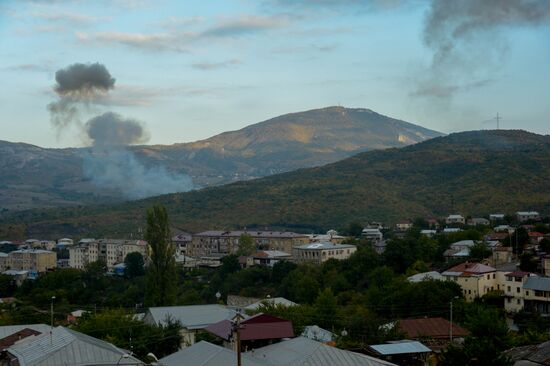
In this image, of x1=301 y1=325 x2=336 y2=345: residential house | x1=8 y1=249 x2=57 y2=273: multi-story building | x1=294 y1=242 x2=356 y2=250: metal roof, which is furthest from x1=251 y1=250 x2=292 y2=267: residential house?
x1=301 y1=325 x2=336 y2=345: residential house

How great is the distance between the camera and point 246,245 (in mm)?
64562

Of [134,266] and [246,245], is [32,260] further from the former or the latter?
[246,245]

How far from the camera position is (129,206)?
341 feet

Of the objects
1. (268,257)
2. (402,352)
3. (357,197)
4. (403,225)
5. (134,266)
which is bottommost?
(134,266)

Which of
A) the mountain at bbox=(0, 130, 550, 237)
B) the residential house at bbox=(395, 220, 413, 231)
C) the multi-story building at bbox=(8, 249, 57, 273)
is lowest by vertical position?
the multi-story building at bbox=(8, 249, 57, 273)

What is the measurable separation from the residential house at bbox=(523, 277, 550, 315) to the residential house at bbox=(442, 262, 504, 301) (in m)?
2.52

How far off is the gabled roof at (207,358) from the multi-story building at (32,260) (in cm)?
5182

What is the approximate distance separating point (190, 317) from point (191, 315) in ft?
0.93

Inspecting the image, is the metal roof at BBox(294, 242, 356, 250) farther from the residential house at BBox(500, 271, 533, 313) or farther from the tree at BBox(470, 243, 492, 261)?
the residential house at BBox(500, 271, 533, 313)

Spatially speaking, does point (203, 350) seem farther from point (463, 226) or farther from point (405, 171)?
point (405, 171)

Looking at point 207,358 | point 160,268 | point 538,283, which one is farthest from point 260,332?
point 160,268

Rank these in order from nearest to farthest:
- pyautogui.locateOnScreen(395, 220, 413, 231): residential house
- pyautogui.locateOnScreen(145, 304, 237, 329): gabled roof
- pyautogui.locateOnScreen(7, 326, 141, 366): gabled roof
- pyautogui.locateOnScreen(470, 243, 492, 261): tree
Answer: pyautogui.locateOnScreen(7, 326, 141, 366): gabled roof → pyautogui.locateOnScreen(145, 304, 237, 329): gabled roof → pyautogui.locateOnScreen(470, 243, 492, 261): tree → pyautogui.locateOnScreen(395, 220, 413, 231): residential house

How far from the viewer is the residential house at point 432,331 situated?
2692cm

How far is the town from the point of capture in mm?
22016
